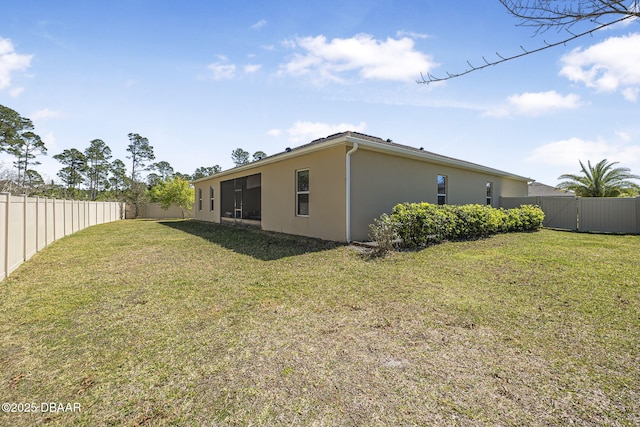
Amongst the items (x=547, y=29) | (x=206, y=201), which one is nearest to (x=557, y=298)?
(x=547, y=29)

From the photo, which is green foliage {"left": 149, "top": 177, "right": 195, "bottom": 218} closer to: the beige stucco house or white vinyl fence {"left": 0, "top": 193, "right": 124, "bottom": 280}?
white vinyl fence {"left": 0, "top": 193, "right": 124, "bottom": 280}

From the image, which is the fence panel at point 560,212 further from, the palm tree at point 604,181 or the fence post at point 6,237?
the fence post at point 6,237

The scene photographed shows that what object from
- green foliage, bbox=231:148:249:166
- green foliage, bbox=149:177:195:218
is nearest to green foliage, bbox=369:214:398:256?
green foliage, bbox=149:177:195:218

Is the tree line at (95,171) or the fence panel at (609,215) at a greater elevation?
the tree line at (95,171)

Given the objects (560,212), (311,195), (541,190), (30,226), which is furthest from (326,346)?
(541,190)

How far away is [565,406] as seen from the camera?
1.88m

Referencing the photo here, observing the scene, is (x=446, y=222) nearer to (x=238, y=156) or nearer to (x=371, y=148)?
(x=371, y=148)

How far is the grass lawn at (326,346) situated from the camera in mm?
1882

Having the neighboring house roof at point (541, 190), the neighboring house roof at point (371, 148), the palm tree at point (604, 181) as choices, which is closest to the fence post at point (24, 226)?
the neighboring house roof at point (371, 148)

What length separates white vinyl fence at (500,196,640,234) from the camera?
11609 mm

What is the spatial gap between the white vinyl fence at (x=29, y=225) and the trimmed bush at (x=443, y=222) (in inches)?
279

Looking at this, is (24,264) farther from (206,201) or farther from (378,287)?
(206,201)

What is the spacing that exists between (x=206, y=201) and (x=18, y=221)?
41.2 feet

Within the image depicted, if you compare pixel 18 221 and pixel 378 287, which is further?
pixel 18 221
